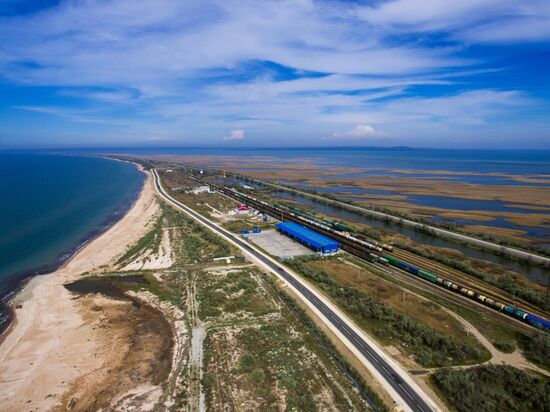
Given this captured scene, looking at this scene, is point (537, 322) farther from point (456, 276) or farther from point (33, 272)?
point (33, 272)

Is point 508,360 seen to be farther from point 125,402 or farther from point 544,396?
point 125,402

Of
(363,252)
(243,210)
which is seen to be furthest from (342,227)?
(243,210)

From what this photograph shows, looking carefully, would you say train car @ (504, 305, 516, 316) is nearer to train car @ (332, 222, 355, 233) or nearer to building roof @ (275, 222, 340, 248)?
building roof @ (275, 222, 340, 248)

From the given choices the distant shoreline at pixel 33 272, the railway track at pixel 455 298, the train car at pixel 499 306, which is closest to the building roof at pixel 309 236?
the railway track at pixel 455 298

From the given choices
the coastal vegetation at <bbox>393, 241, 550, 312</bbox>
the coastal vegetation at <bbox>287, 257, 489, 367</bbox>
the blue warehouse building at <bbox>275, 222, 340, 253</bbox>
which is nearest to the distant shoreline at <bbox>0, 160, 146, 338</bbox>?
the coastal vegetation at <bbox>287, 257, 489, 367</bbox>

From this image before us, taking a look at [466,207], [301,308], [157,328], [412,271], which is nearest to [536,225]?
[466,207]
